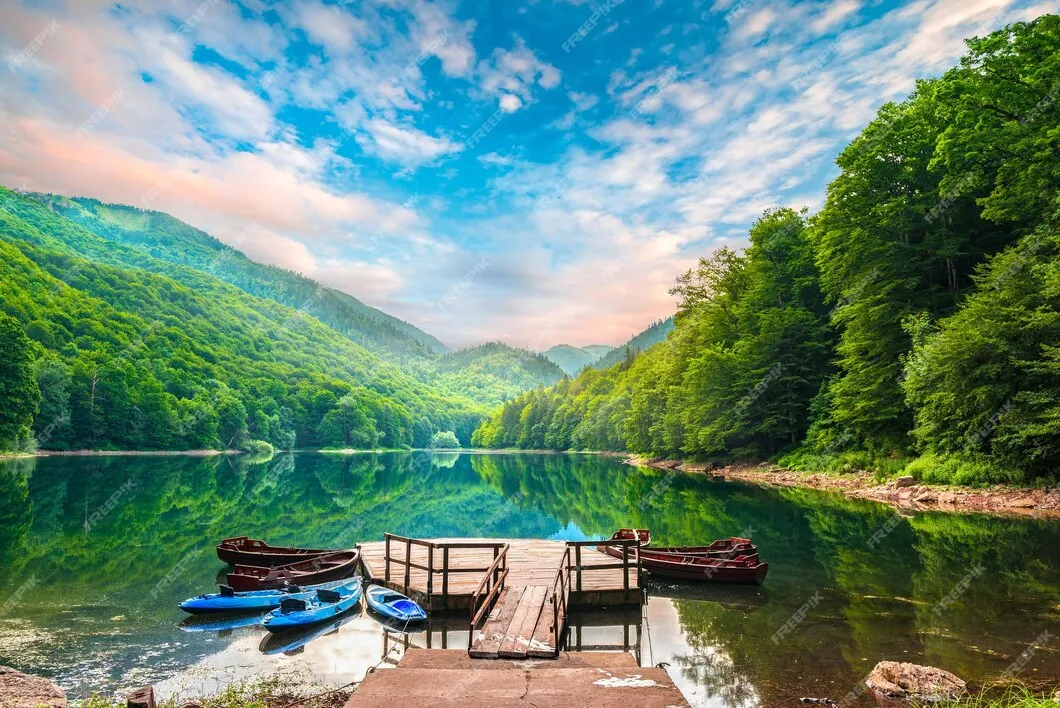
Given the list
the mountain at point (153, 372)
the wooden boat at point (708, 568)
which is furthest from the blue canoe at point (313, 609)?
the mountain at point (153, 372)

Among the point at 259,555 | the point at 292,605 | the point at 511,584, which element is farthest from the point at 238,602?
the point at 511,584

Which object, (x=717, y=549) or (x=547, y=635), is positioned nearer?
(x=547, y=635)

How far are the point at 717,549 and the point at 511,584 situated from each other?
8029 millimetres

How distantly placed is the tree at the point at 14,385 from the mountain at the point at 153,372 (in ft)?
24.3

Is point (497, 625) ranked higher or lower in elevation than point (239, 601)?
higher

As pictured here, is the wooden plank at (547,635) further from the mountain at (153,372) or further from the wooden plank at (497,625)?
the mountain at (153,372)

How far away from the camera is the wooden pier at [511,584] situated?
997 cm

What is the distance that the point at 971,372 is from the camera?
88.2 ft

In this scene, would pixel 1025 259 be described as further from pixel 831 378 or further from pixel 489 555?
pixel 489 555

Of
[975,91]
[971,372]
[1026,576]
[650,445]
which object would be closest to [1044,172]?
[975,91]

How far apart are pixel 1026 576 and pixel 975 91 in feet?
89.2

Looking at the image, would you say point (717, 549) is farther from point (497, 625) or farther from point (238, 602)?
point (238, 602)

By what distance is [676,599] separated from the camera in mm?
16391

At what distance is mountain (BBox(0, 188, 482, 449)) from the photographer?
9250 cm
